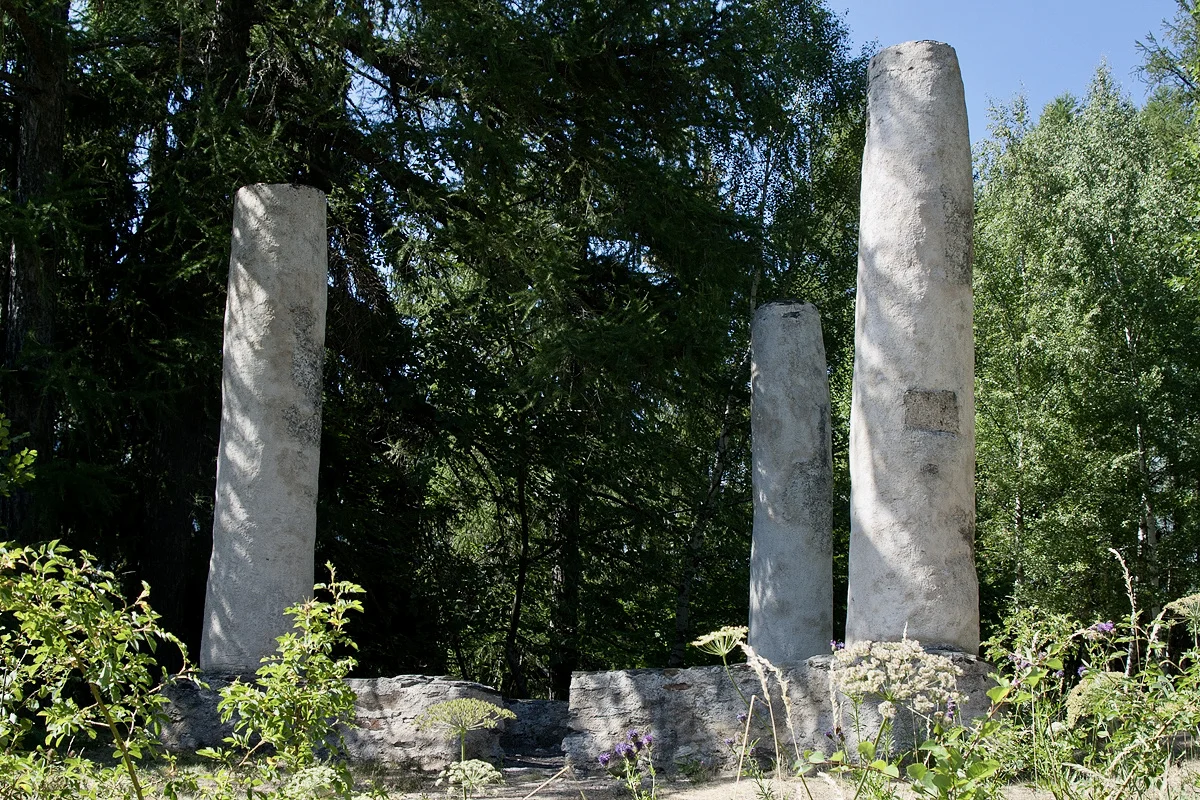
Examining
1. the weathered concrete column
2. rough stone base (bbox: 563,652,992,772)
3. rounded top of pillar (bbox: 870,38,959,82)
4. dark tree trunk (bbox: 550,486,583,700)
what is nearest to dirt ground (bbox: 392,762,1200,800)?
rough stone base (bbox: 563,652,992,772)

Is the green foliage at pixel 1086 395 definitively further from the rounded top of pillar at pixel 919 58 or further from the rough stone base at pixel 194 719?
the rough stone base at pixel 194 719

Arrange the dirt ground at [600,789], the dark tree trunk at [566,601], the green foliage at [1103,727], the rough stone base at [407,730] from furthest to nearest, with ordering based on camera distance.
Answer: the dark tree trunk at [566,601]
the rough stone base at [407,730]
the dirt ground at [600,789]
the green foliage at [1103,727]

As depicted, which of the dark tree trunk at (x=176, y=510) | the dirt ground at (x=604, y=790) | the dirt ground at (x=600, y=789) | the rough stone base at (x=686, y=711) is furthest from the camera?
the dark tree trunk at (x=176, y=510)

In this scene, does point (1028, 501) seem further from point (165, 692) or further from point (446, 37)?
point (165, 692)

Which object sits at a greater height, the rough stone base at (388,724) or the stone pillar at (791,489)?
the stone pillar at (791,489)

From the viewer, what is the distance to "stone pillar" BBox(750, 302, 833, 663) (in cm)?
977

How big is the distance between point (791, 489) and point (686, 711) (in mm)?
2726

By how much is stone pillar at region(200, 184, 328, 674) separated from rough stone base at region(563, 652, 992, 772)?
2.38 meters

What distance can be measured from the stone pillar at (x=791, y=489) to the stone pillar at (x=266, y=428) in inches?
150

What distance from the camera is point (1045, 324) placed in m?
19.7

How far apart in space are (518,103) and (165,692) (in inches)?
260

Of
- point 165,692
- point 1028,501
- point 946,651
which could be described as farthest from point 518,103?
point 1028,501

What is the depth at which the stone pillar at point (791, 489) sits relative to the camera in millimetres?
9766

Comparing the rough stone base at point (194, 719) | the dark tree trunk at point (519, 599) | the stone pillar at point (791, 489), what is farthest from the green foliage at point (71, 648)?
the dark tree trunk at point (519, 599)
